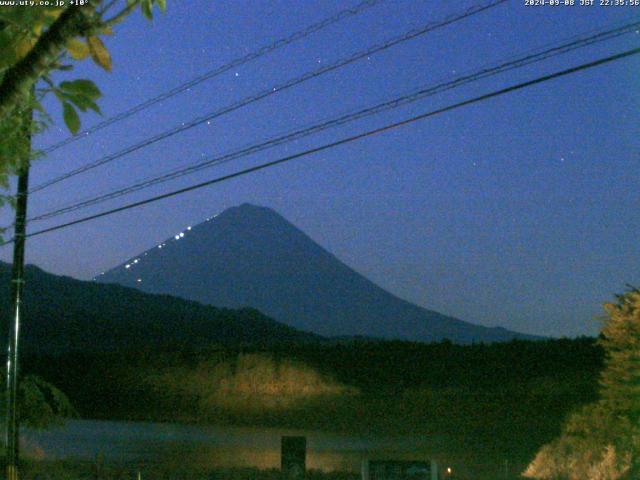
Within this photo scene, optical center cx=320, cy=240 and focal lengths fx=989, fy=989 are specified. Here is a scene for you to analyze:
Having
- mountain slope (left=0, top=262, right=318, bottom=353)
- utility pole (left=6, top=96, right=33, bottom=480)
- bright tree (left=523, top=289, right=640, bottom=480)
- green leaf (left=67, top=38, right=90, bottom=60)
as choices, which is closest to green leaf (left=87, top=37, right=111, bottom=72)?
green leaf (left=67, top=38, right=90, bottom=60)

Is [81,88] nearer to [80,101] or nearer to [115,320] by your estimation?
[80,101]

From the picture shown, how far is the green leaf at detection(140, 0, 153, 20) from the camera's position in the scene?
13.6ft

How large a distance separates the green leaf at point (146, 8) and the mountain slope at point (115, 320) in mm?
78692

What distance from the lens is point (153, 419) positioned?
155 ft

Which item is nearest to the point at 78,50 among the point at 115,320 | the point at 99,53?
the point at 99,53

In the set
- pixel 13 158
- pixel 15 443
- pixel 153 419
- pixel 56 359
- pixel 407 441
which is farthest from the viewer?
pixel 56 359

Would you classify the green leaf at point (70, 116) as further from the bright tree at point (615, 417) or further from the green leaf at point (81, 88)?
the bright tree at point (615, 417)

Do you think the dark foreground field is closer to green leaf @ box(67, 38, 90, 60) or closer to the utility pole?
the utility pole

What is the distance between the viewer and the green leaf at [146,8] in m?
4.15

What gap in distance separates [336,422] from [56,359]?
26267 mm

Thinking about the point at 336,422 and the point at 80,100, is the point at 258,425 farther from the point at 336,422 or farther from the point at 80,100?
the point at 80,100

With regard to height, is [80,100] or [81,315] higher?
[81,315]

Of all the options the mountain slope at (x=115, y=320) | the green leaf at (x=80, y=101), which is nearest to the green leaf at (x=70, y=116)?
the green leaf at (x=80, y=101)

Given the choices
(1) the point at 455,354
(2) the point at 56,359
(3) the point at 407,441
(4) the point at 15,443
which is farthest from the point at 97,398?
(4) the point at 15,443
